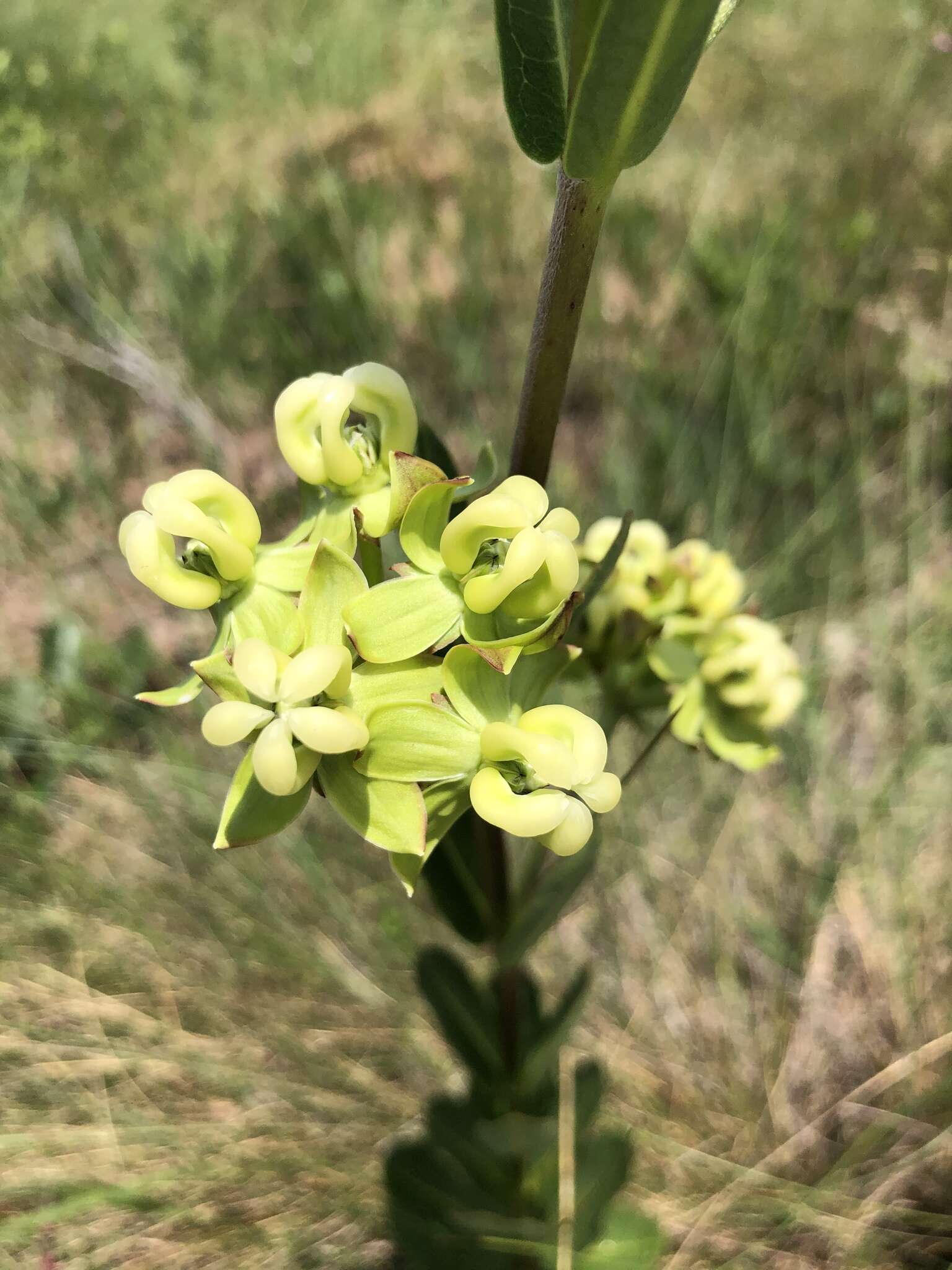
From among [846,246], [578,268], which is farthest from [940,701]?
[578,268]

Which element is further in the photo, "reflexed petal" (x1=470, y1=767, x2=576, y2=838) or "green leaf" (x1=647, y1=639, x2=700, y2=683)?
"green leaf" (x1=647, y1=639, x2=700, y2=683)

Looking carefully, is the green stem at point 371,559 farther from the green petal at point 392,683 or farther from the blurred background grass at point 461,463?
the blurred background grass at point 461,463

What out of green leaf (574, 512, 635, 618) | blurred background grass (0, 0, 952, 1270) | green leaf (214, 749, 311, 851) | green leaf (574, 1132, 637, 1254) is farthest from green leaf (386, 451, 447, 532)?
blurred background grass (0, 0, 952, 1270)

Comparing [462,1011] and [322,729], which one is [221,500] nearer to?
[322,729]

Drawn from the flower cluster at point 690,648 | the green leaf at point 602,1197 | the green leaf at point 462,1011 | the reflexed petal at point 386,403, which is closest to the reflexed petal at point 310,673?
the reflexed petal at point 386,403

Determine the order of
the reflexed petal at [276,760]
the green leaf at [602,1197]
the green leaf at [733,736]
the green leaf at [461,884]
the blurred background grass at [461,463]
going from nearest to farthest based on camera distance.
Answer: the reflexed petal at [276,760] < the green leaf at [461,884] < the green leaf at [733,736] < the green leaf at [602,1197] < the blurred background grass at [461,463]

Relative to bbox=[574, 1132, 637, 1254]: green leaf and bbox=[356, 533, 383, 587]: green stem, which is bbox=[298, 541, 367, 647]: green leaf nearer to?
bbox=[356, 533, 383, 587]: green stem
